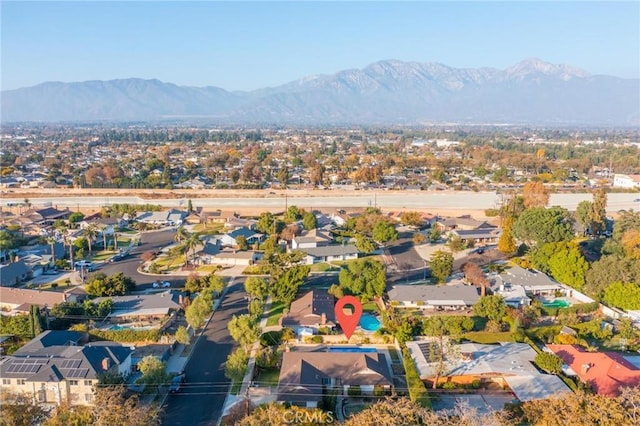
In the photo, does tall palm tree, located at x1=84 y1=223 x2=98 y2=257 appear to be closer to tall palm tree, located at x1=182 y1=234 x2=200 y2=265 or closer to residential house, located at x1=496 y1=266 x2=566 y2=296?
tall palm tree, located at x1=182 y1=234 x2=200 y2=265

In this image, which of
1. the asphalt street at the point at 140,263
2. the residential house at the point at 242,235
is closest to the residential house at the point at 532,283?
the residential house at the point at 242,235

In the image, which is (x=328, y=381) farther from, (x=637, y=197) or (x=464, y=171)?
(x=464, y=171)

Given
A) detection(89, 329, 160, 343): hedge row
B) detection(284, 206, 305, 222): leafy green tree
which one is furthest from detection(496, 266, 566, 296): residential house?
detection(284, 206, 305, 222): leafy green tree

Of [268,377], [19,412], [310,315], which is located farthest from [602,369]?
[19,412]

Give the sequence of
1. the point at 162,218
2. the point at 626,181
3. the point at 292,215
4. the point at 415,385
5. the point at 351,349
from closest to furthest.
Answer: the point at 415,385 → the point at 351,349 → the point at 292,215 → the point at 162,218 → the point at 626,181

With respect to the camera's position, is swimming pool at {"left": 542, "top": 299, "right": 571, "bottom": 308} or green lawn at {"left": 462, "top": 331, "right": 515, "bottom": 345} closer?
green lawn at {"left": 462, "top": 331, "right": 515, "bottom": 345}

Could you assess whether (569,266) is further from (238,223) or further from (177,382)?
(238,223)
